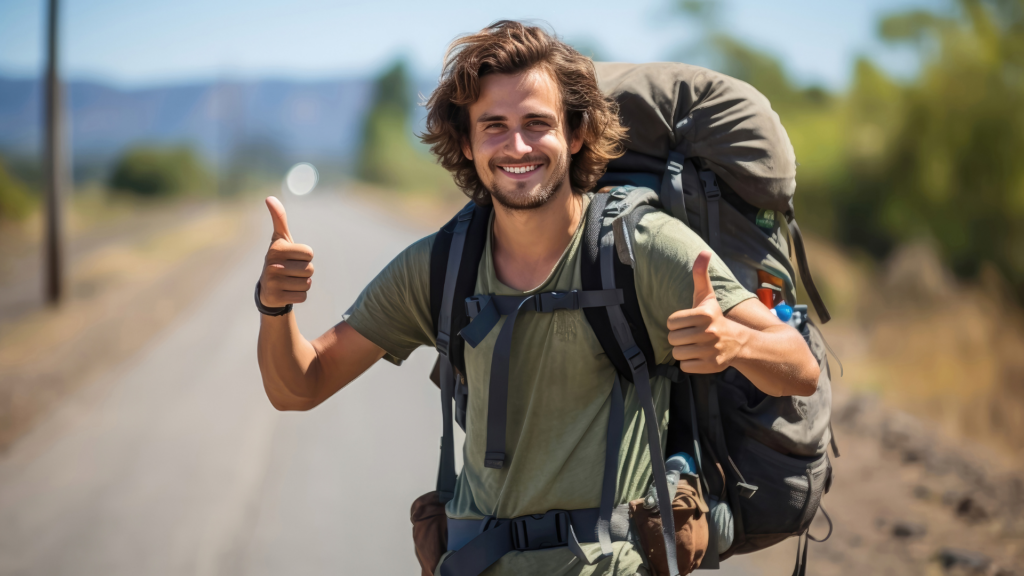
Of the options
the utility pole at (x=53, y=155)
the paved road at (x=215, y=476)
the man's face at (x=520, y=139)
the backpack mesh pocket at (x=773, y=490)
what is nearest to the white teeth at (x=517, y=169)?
the man's face at (x=520, y=139)

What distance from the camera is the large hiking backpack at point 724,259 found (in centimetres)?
221

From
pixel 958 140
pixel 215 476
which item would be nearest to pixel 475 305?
pixel 215 476

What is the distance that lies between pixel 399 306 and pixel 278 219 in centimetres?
42

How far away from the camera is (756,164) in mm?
2432

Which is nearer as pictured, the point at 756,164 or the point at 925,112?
the point at 756,164

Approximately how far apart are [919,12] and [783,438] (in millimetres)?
10718

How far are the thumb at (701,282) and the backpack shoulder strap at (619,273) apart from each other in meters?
0.21

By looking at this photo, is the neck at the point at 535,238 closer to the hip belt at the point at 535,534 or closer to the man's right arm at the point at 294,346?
the man's right arm at the point at 294,346

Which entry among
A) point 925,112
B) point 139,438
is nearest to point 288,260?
point 139,438

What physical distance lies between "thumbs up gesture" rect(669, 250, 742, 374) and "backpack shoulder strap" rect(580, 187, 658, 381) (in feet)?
0.75

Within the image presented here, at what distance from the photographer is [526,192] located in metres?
2.28

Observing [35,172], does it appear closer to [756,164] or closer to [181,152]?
[181,152]

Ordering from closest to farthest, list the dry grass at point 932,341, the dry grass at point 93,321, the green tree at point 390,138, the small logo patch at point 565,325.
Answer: the small logo patch at point 565,325 < the dry grass at point 93,321 < the dry grass at point 932,341 < the green tree at point 390,138

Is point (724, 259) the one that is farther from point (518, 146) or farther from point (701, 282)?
point (518, 146)
